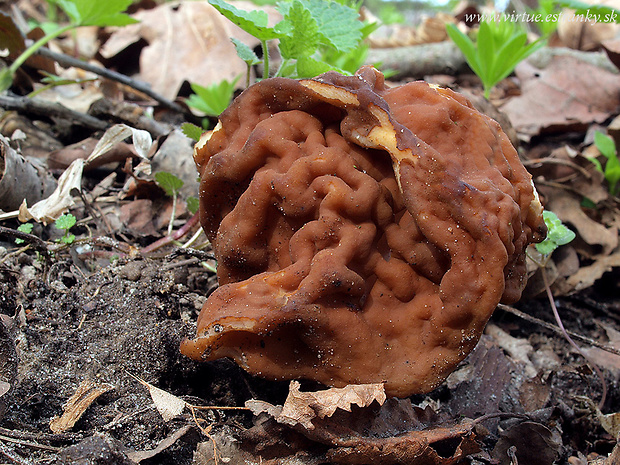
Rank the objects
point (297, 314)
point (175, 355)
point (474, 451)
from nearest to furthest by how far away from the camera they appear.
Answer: point (297, 314) < point (474, 451) < point (175, 355)

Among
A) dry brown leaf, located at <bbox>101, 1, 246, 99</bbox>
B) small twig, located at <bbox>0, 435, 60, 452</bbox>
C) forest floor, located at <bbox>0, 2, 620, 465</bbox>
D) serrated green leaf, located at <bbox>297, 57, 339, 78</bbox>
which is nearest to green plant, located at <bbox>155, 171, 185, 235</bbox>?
forest floor, located at <bbox>0, 2, 620, 465</bbox>

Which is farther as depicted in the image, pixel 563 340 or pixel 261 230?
pixel 563 340

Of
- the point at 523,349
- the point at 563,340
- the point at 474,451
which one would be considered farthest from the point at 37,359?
the point at 563,340

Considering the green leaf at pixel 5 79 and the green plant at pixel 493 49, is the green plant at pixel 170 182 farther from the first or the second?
the green plant at pixel 493 49

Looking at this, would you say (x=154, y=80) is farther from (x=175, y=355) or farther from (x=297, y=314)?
(x=297, y=314)

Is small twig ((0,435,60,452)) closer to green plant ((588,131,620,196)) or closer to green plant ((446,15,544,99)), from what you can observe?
green plant ((446,15,544,99))
